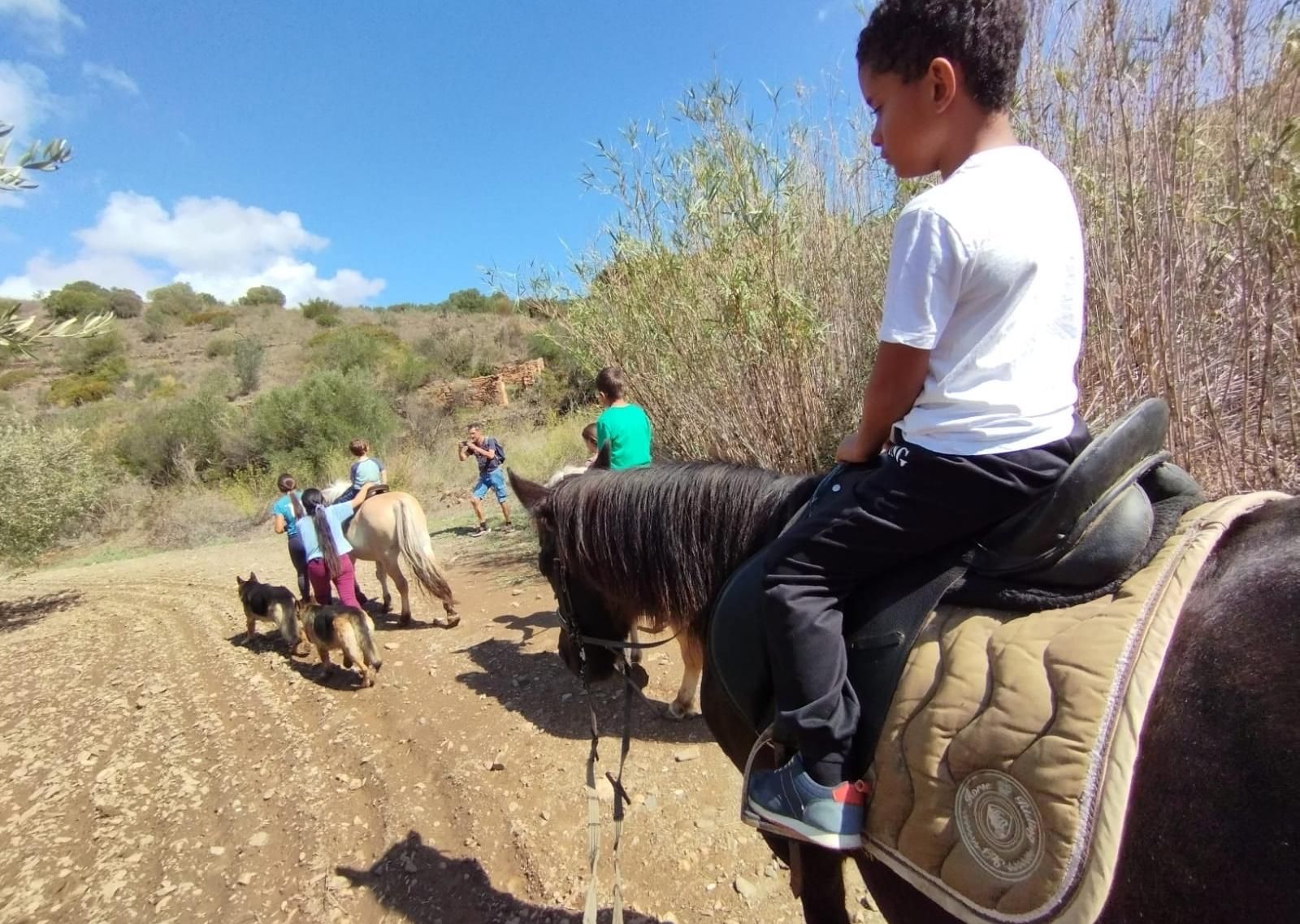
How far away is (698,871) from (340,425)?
1785 cm

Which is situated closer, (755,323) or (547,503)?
(547,503)

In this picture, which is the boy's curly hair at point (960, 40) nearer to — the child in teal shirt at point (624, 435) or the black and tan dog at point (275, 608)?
the child in teal shirt at point (624, 435)

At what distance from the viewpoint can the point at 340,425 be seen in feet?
59.1

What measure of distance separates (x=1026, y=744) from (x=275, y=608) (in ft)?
21.9

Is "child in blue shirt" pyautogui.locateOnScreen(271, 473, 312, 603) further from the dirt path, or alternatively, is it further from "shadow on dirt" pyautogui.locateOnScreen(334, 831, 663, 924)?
"shadow on dirt" pyautogui.locateOnScreen(334, 831, 663, 924)

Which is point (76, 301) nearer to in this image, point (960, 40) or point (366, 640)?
point (366, 640)

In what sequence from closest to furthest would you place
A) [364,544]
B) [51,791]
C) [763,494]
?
1. [763,494]
2. [51,791]
3. [364,544]

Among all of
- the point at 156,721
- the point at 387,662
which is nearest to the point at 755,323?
the point at 387,662

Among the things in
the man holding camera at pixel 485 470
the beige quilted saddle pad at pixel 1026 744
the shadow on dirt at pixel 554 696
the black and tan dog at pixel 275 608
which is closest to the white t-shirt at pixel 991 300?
the beige quilted saddle pad at pixel 1026 744

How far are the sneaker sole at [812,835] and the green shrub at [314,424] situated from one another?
720 inches

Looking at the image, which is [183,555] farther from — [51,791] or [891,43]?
[891,43]

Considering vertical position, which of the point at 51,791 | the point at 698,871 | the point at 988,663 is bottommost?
the point at 698,871

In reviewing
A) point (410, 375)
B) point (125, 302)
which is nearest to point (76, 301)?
point (125, 302)

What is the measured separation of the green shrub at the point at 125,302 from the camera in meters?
48.0
